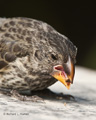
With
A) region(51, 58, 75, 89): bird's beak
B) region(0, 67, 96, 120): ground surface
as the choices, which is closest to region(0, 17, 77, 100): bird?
region(51, 58, 75, 89): bird's beak

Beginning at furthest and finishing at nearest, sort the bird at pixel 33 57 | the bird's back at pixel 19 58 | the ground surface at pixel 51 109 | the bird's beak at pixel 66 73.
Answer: the bird's back at pixel 19 58 → the bird at pixel 33 57 → the bird's beak at pixel 66 73 → the ground surface at pixel 51 109

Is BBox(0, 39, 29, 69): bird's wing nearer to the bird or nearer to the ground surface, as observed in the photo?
the bird

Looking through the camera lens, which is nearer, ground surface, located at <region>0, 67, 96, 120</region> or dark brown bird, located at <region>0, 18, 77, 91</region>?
ground surface, located at <region>0, 67, 96, 120</region>

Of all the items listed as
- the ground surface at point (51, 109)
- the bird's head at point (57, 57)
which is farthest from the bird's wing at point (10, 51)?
the ground surface at point (51, 109)

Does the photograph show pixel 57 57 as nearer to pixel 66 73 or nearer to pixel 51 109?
pixel 66 73

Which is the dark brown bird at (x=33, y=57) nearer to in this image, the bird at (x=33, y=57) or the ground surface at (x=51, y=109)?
the bird at (x=33, y=57)

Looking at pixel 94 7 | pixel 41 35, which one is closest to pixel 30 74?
pixel 41 35

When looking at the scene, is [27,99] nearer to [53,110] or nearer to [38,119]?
[53,110]
